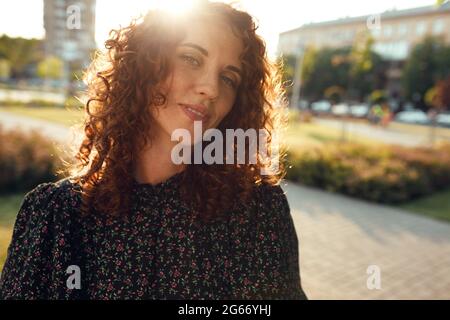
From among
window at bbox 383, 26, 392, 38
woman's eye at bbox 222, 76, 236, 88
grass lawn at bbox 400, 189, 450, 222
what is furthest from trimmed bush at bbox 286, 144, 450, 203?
window at bbox 383, 26, 392, 38

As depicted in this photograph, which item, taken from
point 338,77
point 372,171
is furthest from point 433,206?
point 338,77

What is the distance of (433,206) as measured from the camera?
28.7ft

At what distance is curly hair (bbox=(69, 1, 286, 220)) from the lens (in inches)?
59.8

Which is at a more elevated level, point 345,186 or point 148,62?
point 148,62

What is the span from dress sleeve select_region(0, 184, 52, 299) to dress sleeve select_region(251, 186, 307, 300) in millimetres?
808

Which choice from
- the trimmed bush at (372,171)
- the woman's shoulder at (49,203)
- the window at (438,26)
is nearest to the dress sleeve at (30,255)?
the woman's shoulder at (49,203)

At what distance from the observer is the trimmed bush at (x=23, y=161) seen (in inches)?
275

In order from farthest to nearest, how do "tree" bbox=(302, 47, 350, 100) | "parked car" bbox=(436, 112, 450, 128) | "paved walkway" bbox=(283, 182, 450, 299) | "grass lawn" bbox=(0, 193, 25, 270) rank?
"tree" bbox=(302, 47, 350, 100)
"parked car" bbox=(436, 112, 450, 128)
"paved walkway" bbox=(283, 182, 450, 299)
"grass lawn" bbox=(0, 193, 25, 270)

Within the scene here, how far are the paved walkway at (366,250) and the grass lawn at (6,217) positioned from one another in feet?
11.2

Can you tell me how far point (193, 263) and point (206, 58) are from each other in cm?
78

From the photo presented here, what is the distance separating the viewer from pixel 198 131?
1.53m

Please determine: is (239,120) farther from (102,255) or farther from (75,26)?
(75,26)

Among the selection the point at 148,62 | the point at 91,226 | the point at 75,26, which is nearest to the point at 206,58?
the point at 148,62

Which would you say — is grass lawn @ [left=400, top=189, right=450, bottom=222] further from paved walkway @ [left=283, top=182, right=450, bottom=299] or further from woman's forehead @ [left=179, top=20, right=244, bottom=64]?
woman's forehead @ [left=179, top=20, right=244, bottom=64]
